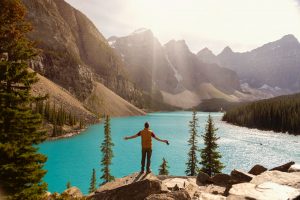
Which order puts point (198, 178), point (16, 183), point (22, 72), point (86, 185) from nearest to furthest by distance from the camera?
point (16, 183)
point (22, 72)
point (198, 178)
point (86, 185)

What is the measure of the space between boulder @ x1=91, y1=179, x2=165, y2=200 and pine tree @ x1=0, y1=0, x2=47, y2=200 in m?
4.00

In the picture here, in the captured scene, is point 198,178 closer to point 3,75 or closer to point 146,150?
point 146,150

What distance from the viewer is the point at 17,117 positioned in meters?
15.2

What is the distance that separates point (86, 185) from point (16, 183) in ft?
145

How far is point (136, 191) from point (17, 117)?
7824mm

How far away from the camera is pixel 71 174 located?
64.8 m

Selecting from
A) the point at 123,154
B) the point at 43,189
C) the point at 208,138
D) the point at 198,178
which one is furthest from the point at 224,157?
the point at 43,189

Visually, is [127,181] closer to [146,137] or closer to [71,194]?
[146,137]

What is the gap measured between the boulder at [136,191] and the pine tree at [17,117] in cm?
400

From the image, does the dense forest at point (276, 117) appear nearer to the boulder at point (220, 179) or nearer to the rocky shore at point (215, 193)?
the boulder at point (220, 179)

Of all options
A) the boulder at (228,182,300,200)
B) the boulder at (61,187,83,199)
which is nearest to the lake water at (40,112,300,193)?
the boulder at (61,187,83,199)

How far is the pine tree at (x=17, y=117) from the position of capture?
47.8 feet

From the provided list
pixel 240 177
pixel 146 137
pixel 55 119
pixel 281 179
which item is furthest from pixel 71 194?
pixel 55 119

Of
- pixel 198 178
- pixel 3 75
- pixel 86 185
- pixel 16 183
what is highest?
pixel 3 75
